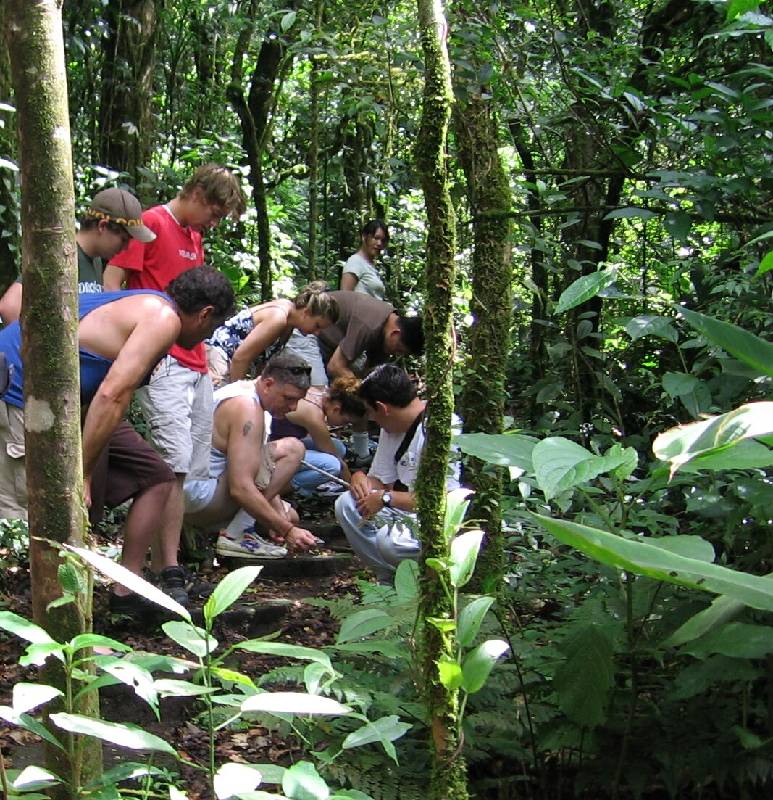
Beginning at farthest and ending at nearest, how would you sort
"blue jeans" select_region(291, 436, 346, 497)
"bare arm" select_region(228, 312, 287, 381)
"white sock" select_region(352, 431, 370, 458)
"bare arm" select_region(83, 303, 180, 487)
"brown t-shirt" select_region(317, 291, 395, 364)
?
"white sock" select_region(352, 431, 370, 458)
"brown t-shirt" select_region(317, 291, 395, 364)
"blue jeans" select_region(291, 436, 346, 497)
"bare arm" select_region(228, 312, 287, 381)
"bare arm" select_region(83, 303, 180, 487)

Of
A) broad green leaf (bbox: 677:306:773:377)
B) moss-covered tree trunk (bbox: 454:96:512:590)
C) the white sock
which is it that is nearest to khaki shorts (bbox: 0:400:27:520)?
moss-covered tree trunk (bbox: 454:96:512:590)

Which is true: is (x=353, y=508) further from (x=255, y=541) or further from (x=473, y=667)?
(x=473, y=667)

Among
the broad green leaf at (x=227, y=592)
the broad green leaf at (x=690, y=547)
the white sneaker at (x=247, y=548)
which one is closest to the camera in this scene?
the broad green leaf at (x=227, y=592)

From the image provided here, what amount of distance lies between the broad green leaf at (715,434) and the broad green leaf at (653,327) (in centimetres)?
164

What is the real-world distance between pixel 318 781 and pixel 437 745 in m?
0.65

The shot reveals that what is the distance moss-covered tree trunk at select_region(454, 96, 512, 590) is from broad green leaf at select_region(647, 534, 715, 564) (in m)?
0.89

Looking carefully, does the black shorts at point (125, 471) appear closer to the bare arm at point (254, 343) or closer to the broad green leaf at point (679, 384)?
the bare arm at point (254, 343)

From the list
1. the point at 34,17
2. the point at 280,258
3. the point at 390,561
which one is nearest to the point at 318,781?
the point at 34,17

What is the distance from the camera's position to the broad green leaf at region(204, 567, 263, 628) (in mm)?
1703

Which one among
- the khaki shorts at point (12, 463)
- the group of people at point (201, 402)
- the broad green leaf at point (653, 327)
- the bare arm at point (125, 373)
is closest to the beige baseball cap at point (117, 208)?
the group of people at point (201, 402)

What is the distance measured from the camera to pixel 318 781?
1666 mm

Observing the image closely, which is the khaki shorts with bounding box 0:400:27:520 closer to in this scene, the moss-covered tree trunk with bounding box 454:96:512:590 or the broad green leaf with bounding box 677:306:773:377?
the moss-covered tree trunk with bounding box 454:96:512:590

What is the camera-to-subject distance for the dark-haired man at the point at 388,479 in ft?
15.3

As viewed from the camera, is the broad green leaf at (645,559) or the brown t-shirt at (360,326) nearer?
the broad green leaf at (645,559)
